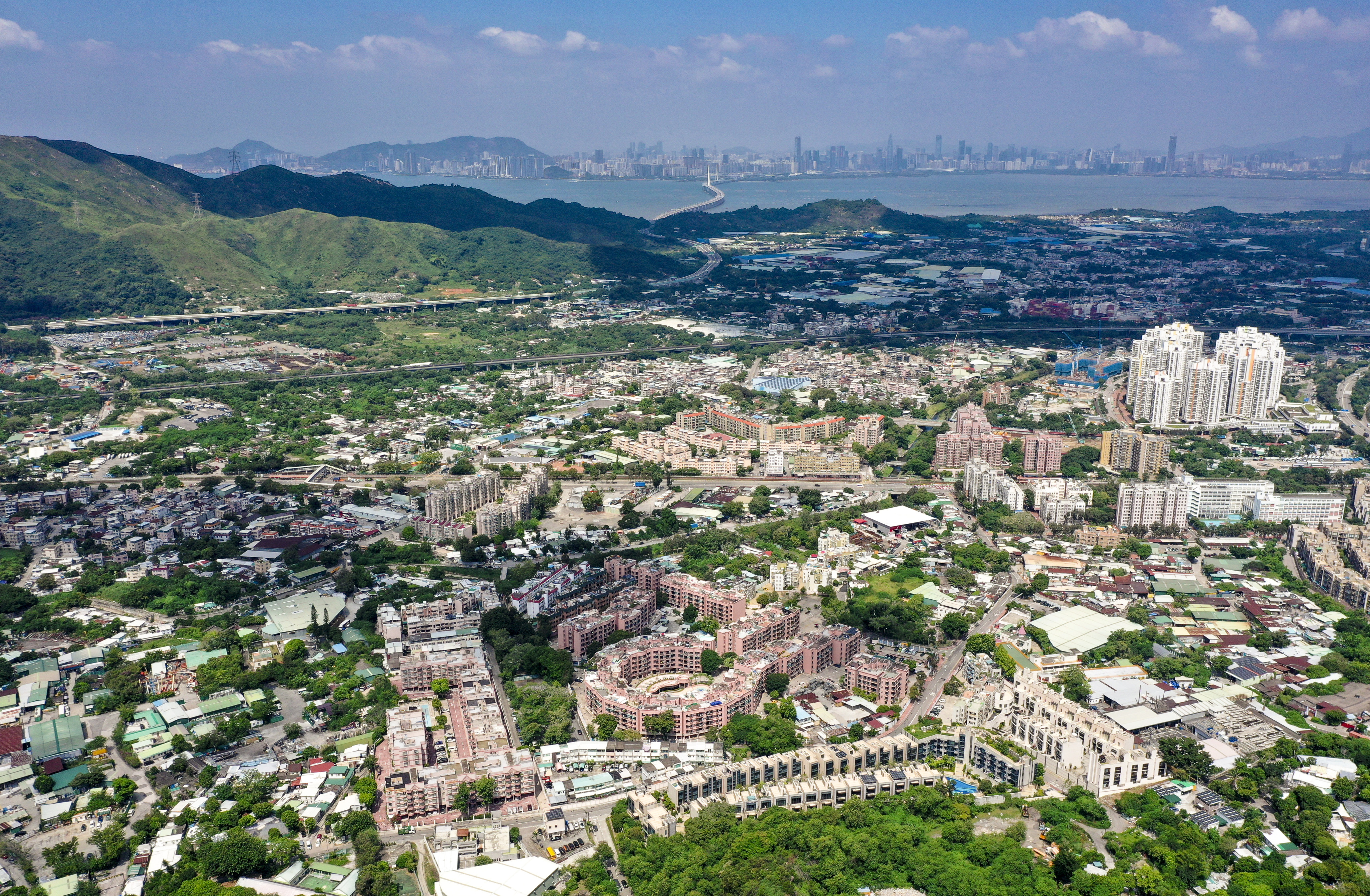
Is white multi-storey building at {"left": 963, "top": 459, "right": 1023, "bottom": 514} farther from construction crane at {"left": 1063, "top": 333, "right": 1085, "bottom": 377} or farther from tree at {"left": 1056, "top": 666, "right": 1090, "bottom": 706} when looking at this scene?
construction crane at {"left": 1063, "top": 333, "right": 1085, "bottom": 377}

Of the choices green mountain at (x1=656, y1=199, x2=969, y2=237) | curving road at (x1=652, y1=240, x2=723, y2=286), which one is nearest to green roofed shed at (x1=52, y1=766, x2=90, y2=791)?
curving road at (x1=652, y1=240, x2=723, y2=286)

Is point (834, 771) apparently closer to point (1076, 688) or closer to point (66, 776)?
point (1076, 688)

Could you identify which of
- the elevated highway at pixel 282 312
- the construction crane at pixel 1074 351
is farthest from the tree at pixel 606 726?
the elevated highway at pixel 282 312

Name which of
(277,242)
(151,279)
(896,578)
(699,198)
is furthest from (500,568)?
(699,198)

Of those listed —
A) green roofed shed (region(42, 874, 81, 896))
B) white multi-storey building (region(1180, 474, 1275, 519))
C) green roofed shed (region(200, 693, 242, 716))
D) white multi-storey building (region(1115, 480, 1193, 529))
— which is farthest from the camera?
white multi-storey building (region(1180, 474, 1275, 519))

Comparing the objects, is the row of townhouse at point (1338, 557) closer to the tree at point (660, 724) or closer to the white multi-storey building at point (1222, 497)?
the white multi-storey building at point (1222, 497)
